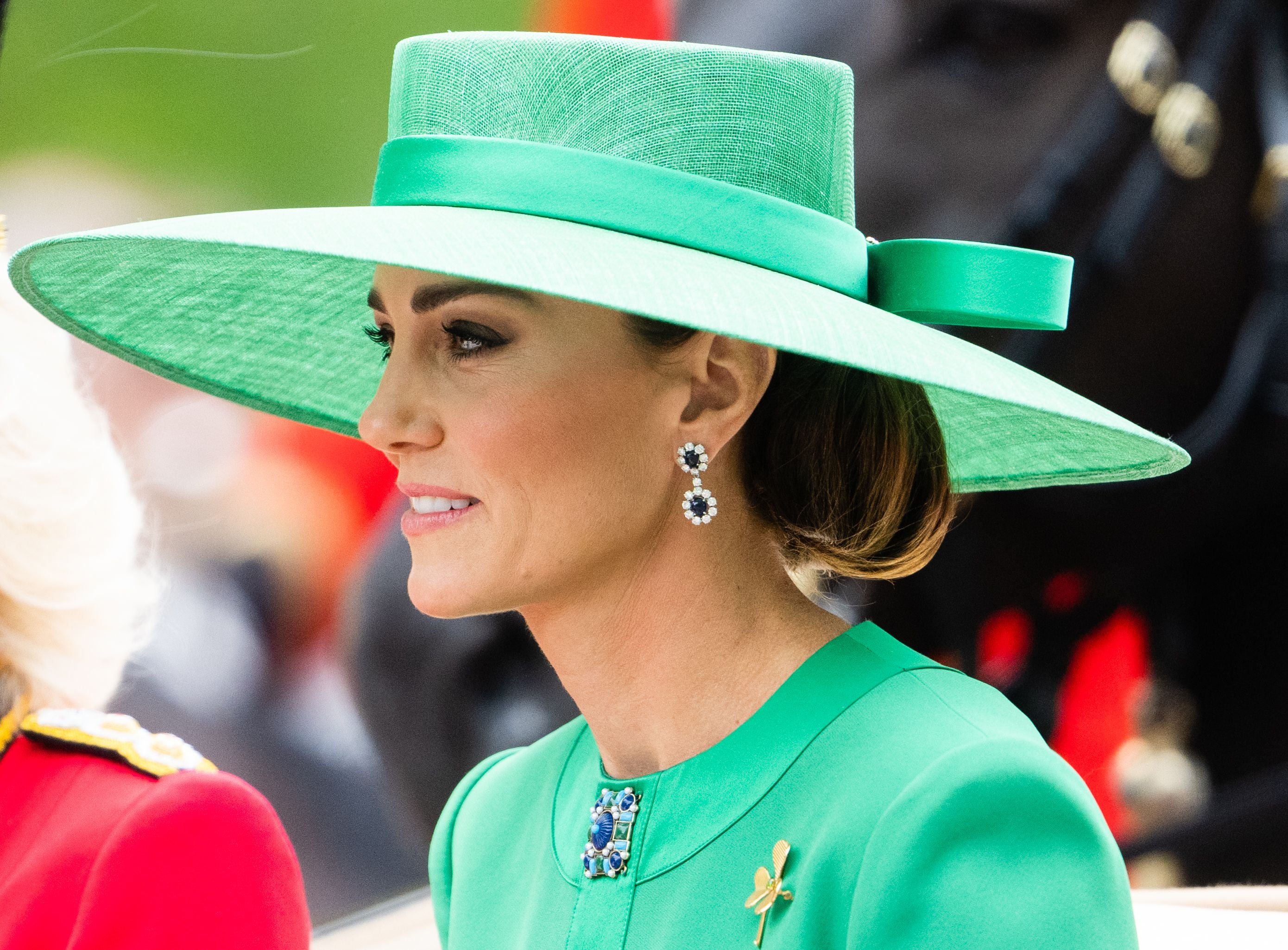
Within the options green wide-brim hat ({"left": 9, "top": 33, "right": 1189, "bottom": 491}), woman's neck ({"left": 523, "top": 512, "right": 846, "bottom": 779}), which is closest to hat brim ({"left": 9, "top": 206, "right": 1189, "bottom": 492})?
green wide-brim hat ({"left": 9, "top": 33, "right": 1189, "bottom": 491})

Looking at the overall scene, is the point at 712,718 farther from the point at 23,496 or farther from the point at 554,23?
the point at 554,23

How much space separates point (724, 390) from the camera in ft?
3.79

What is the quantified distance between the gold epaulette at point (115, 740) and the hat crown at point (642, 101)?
668mm

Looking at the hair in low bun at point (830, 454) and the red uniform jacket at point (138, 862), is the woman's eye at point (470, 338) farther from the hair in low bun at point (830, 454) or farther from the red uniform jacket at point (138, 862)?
the red uniform jacket at point (138, 862)

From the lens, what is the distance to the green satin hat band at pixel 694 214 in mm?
1016

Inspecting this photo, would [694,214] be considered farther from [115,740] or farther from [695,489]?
[115,740]

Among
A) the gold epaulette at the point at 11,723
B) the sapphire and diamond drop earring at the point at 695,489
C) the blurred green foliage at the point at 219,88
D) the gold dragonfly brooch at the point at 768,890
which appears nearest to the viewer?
the gold dragonfly brooch at the point at 768,890

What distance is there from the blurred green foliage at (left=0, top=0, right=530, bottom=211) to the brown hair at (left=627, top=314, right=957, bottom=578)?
3.06 ft

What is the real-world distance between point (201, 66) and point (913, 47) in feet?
4.47

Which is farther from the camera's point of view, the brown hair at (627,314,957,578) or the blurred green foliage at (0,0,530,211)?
the blurred green foliage at (0,0,530,211)

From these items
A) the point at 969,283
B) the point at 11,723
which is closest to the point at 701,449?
the point at 969,283

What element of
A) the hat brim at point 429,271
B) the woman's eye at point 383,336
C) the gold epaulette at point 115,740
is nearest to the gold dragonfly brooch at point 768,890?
the hat brim at point 429,271

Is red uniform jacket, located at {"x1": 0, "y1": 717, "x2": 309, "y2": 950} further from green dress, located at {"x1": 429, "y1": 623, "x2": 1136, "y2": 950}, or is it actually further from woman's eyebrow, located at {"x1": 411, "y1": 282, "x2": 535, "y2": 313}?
woman's eyebrow, located at {"x1": 411, "y1": 282, "x2": 535, "y2": 313}

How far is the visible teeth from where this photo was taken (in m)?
1.08
